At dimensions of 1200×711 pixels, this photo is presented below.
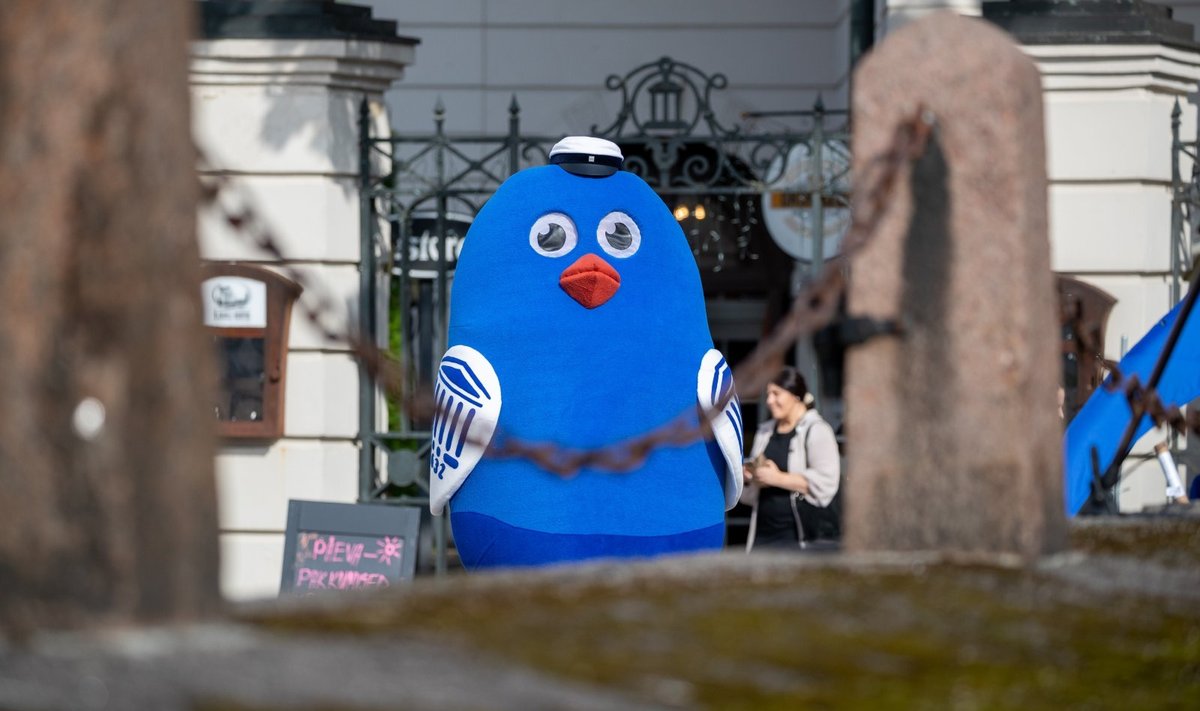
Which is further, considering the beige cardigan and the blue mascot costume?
the beige cardigan

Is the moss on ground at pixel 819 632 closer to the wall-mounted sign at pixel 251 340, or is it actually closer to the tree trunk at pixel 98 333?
the tree trunk at pixel 98 333

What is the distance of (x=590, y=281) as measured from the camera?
6.33 m

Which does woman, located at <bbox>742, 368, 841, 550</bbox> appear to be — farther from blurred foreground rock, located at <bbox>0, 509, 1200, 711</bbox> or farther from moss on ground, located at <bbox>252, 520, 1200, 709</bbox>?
moss on ground, located at <bbox>252, 520, 1200, 709</bbox>

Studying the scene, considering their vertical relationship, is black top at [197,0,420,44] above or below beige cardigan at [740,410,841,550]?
above

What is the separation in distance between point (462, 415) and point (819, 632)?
348 centimetres

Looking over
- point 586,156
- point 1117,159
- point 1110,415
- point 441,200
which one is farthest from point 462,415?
point 1117,159

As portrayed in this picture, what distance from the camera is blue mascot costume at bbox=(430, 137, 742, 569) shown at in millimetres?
6246

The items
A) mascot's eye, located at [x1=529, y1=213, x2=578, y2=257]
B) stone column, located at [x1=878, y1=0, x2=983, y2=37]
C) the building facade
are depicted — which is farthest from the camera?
stone column, located at [x1=878, y1=0, x2=983, y2=37]

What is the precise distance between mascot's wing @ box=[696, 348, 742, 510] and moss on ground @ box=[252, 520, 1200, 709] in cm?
284

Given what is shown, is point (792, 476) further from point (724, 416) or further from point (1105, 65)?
point (1105, 65)

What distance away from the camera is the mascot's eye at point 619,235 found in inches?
256

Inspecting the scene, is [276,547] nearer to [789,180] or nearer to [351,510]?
[351,510]

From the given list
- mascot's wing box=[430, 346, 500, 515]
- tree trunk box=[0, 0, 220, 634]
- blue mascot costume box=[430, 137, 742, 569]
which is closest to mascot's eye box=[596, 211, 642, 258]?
blue mascot costume box=[430, 137, 742, 569]

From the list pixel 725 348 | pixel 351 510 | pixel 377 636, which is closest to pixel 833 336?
pixel 377 636
